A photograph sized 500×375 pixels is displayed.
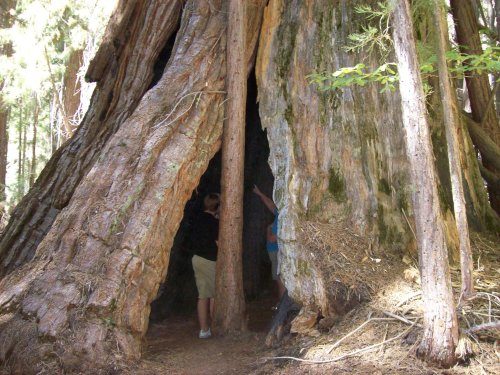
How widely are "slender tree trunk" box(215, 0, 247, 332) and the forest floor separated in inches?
12.1

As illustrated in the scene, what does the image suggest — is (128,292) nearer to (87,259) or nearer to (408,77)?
(87,259)

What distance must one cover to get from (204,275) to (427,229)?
3.51 metres

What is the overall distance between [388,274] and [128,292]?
2.57 meters

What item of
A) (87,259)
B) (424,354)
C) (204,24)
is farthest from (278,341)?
(204,24)

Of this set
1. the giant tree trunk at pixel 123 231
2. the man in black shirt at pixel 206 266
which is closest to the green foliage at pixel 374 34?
the giant tree trunk at pixel 123 231

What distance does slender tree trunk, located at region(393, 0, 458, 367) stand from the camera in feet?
12.4

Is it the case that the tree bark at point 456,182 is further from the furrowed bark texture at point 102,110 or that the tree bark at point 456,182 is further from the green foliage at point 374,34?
the furrowed bark texture at point 102,110

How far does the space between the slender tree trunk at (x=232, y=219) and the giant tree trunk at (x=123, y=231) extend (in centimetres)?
18

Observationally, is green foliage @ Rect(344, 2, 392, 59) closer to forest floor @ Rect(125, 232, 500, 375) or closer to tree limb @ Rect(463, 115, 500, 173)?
forest floor @ Rect(125, 232, 500, 375)

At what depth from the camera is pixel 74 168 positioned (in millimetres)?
6934

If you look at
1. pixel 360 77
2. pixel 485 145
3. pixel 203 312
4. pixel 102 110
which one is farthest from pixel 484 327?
pixel 102 110

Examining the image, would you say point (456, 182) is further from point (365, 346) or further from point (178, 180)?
point (178, 180)

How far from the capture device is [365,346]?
4367mm

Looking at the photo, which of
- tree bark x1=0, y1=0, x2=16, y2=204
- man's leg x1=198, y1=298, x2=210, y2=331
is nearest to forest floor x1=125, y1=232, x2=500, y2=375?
man's leg x1=198, y1=298, x2=210, y2=331
